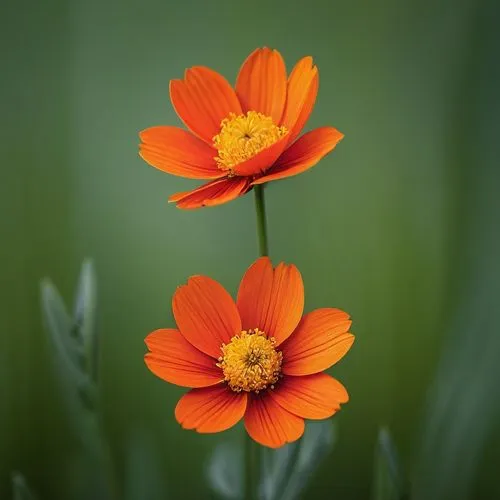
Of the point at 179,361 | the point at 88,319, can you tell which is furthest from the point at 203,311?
the point at 88,319

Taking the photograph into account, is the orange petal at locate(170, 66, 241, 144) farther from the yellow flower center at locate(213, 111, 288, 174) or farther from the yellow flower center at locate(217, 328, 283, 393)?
the yellow flower center at locate(217, 328, 283, 393)

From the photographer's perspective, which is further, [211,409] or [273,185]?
[273,185]

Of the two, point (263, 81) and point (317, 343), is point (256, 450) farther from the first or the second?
point (263, 81)

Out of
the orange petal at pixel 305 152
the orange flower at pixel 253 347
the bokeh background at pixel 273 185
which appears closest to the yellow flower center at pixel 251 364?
the orange flower at pixel 253 347

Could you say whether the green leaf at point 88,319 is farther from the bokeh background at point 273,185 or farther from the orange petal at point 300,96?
the bokeh background at point 273,185

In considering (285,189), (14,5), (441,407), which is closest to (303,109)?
(441,407)
